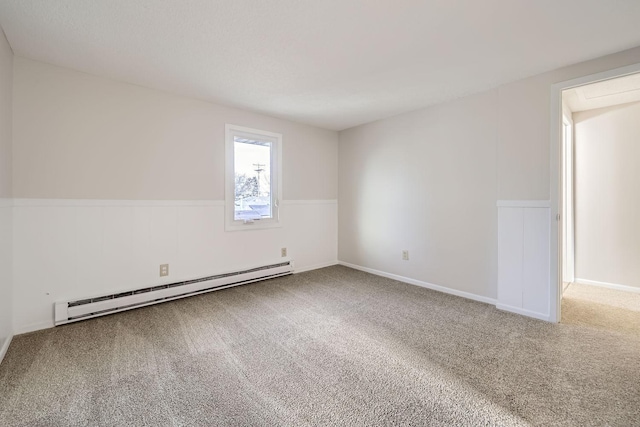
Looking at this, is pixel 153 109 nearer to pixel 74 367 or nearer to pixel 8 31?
pixel 8 31

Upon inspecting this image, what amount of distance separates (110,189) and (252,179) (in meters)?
1.55

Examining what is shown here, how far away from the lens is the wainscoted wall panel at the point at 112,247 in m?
2.27

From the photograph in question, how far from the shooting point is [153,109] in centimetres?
287

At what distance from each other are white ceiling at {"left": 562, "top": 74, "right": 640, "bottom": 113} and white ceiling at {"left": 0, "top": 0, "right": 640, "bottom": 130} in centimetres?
58

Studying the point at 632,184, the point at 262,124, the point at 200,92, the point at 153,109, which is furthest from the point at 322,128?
the point at 632,184

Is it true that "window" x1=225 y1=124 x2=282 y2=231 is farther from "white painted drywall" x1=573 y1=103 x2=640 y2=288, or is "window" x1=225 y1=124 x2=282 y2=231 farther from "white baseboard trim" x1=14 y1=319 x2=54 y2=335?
"white painted drywall" x1=573 y1=103 x2=640 y2=288

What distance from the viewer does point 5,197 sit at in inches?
78.1

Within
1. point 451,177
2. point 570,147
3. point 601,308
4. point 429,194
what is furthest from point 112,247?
point 570,147

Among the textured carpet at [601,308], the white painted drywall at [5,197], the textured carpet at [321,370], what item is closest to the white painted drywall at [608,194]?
the textured carpet at [601,308]

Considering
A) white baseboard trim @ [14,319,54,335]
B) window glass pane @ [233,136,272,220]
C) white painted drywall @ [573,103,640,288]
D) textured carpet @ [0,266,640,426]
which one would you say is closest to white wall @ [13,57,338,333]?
white baseboard trim @ [14,319,54,335]

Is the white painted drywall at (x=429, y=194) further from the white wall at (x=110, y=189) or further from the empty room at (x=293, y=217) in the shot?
the white wall at (x=110, y=189)

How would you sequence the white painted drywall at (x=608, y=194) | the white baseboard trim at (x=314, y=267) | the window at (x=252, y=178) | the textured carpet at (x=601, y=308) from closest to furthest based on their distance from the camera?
the textured carpet at (x=601, y=308), the white painted drywall at (x=608, y=194), the window at (x=252, y=178), the white baseboard trim at (x=314, y=267)

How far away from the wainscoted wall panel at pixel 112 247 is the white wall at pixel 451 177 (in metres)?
1.56

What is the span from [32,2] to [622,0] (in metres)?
3.42
